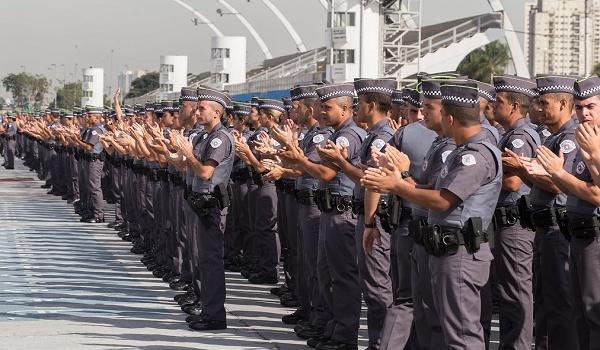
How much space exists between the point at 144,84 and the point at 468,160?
490 ft

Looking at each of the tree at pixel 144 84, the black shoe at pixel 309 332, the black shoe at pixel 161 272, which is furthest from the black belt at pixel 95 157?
the tree at pixel 144 84

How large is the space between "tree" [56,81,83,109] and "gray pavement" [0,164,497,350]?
125 metres

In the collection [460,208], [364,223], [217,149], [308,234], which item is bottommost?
[308,234]

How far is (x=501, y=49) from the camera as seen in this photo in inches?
2992

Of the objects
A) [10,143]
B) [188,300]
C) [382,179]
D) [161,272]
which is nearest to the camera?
[382,179]

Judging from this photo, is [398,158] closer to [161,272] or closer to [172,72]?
[161,272]

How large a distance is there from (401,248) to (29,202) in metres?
20.5

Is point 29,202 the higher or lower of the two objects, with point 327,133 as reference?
lower

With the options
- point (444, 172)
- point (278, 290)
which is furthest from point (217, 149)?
point (444, 172)

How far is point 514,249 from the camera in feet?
26.8

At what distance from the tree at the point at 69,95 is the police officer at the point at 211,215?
132m

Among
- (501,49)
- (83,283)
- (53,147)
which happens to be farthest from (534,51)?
(83,283)

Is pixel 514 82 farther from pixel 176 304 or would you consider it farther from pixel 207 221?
pixel 176 304

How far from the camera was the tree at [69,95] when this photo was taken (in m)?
142
